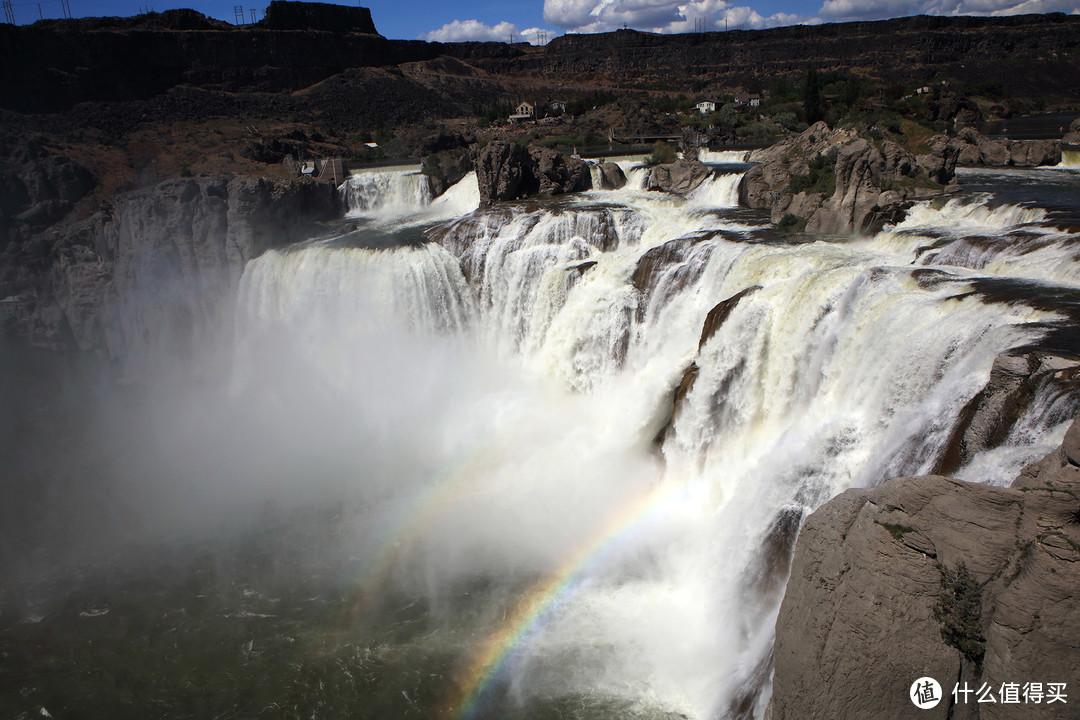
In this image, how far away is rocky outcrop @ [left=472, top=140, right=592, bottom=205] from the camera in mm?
27516

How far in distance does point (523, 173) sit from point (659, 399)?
1649 cm

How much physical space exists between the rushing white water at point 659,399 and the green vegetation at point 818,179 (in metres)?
2.38

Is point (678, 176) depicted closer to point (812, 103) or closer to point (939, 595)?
point (812, 103)

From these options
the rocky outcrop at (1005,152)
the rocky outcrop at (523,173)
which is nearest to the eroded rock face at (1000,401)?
the rocky outcrop at (1005,152)

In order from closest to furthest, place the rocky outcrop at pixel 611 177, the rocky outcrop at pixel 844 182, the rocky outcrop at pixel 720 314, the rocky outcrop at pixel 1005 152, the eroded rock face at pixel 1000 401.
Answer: the eroded rock face at pixel 1000 401 < the rocky outcrop at pixel 720 314 < the rocky outcrop at pixel 844 182 < the rocky outcrop at pixel 1005 152 < the rocky outcrop at pixel 611 177

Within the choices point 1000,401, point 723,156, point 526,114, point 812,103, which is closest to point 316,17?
point 526,114

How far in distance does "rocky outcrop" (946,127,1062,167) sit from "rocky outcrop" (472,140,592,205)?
1328cm

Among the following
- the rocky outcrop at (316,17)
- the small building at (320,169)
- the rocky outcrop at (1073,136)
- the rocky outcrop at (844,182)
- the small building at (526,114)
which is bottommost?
the rocky outcrop at (844,182)

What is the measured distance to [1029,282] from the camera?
434 inches

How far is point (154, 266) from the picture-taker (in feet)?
85.4

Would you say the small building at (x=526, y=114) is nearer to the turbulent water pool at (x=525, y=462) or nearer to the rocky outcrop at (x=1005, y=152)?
the turbulent water pool at (x=525, y=462)

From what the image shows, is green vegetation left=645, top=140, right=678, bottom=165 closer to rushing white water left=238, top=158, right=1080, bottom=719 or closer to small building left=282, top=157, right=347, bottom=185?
rushing white water left=238, top=158, right=1080, bottom=719

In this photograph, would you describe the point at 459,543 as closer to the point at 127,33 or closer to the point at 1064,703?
the point at 1064,703

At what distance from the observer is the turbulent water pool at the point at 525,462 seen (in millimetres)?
9711
